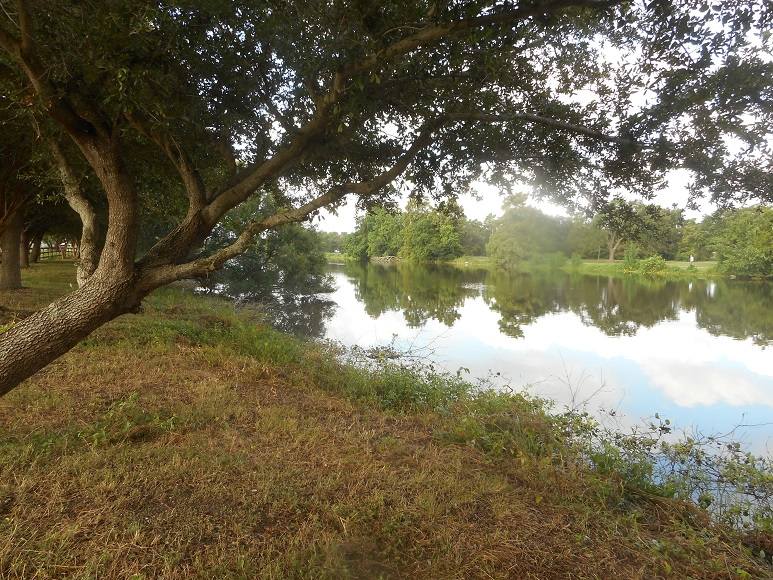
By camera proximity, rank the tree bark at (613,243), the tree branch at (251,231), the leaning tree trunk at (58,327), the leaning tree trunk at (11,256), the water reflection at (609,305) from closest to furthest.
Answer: the leaning tree trunk at (58,327), the tree branch at (251,231), the tree bark at (613,243), the leaning tree trunk at (11,256), the water reflection at (609,305)

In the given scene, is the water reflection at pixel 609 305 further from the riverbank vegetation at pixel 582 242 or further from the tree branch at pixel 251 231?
the tree branch at pixel 251 231

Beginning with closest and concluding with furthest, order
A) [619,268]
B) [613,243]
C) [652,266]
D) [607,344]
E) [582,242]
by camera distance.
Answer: [607,344] < [613,243] < [652,266] < [582,242] < [619,268]

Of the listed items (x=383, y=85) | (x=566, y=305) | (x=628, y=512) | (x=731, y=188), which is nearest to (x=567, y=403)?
(x=628, y=512)

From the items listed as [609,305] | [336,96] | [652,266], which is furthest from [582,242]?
[336,96]

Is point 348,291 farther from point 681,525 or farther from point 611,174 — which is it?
point 681,525

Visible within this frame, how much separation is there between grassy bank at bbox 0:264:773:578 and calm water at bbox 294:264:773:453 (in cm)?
301

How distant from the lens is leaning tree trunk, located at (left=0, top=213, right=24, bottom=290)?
467 inches

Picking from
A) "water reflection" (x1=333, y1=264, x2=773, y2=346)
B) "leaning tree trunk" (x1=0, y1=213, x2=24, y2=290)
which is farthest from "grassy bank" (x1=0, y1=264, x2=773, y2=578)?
"leaning tree trunk" (x1=0, y1=213, x2=24, y2=290)

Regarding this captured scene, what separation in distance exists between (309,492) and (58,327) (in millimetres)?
2649

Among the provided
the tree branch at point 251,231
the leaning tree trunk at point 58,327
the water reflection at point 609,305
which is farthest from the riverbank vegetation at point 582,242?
the leaning tree trunk at point 58,327

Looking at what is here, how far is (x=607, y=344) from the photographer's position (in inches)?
468

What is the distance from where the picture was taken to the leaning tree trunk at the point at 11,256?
11.9 meters

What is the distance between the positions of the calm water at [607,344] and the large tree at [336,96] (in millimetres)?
4468

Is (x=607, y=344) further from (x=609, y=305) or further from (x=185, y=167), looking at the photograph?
(x=185, y=167)
